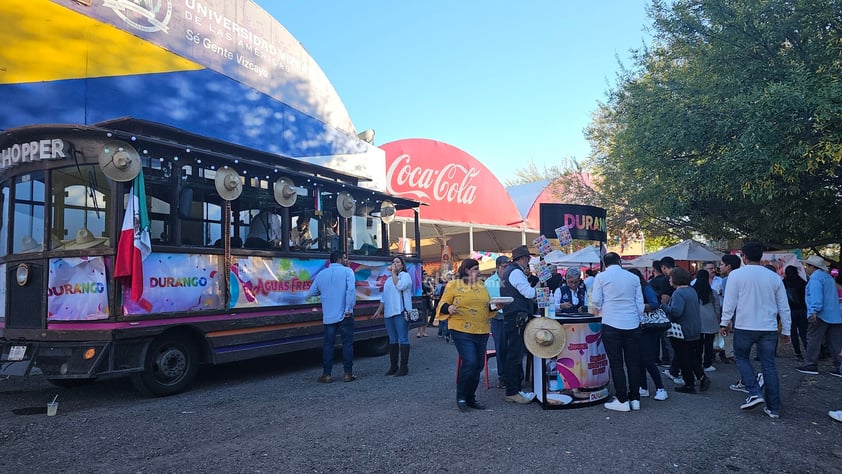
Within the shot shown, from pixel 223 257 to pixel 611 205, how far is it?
1472 centimetres

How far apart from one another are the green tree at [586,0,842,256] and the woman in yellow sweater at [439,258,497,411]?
5.65 m

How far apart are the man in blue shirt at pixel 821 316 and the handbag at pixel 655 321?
126 inches

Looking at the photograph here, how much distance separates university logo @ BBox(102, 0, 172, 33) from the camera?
31.4 ft

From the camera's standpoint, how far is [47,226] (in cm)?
665

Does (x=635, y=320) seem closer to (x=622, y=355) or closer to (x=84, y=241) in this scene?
(x=622, y=355)

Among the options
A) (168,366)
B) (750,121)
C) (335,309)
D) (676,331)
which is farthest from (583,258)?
(168,366)

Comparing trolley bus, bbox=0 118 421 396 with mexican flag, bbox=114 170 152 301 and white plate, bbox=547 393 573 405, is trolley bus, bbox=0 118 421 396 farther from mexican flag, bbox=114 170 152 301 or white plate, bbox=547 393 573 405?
white plate, bbox=547 393 573 405

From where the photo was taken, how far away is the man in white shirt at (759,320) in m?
5.46

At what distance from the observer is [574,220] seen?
12.7 metres

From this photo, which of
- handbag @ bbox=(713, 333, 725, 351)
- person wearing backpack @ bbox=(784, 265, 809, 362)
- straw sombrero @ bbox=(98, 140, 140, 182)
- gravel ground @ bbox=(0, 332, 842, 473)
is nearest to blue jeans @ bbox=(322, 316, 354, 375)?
gravel ground @ bbox=(0, 332, 842, 473)

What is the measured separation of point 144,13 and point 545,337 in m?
9.35

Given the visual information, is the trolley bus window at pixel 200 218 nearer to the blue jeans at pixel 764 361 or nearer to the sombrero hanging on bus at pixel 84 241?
the sombrero hanging on bus at pixel 84 241

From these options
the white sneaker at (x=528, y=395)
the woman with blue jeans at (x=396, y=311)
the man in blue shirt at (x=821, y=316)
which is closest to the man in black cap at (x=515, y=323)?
the white sneaker at (x=528, y=395)

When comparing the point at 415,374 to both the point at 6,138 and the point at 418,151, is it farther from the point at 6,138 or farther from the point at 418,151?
the point at 418,151
